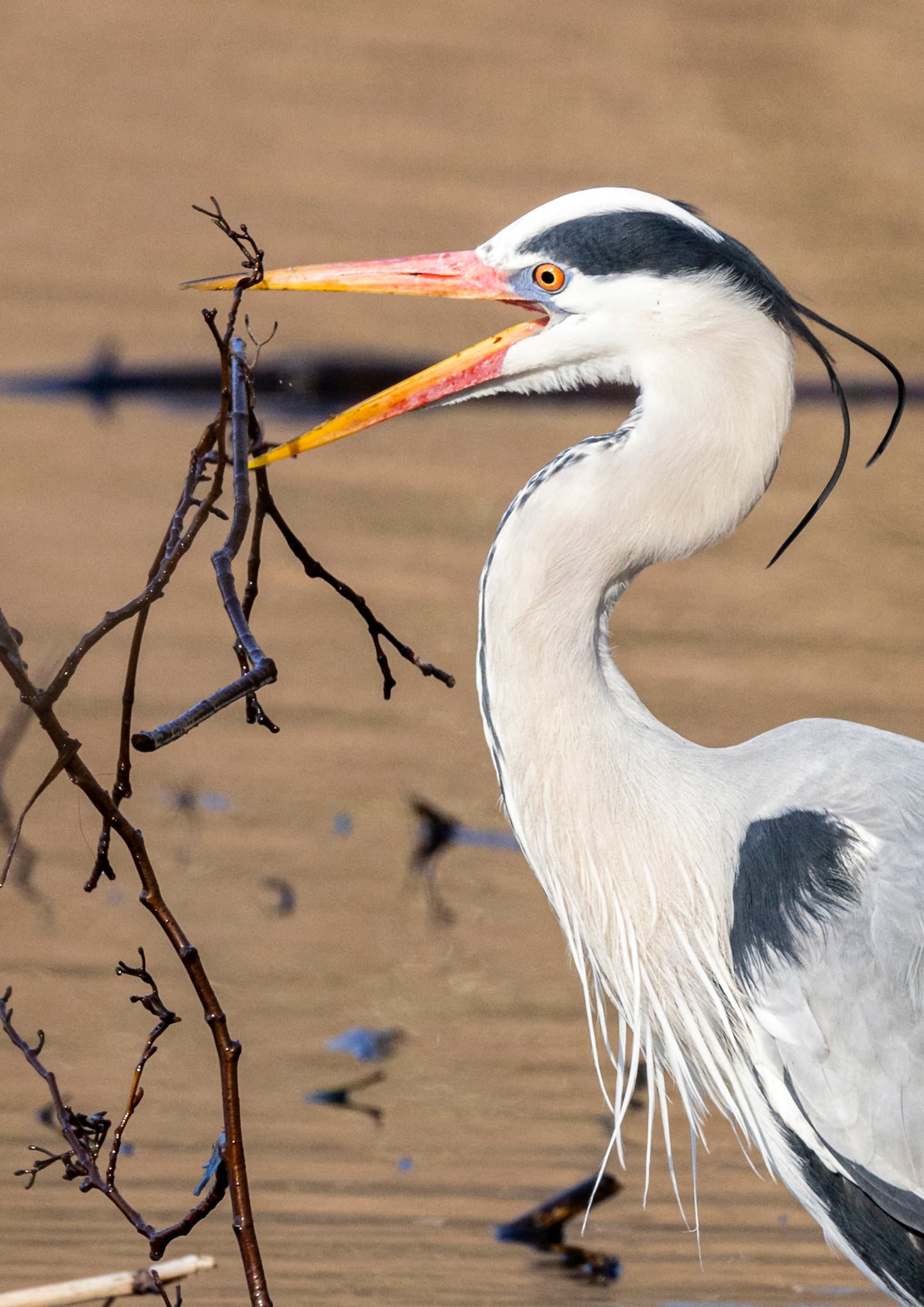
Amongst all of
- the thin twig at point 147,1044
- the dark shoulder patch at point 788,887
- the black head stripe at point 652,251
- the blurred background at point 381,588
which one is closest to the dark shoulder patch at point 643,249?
the black head stripe at point 652,251

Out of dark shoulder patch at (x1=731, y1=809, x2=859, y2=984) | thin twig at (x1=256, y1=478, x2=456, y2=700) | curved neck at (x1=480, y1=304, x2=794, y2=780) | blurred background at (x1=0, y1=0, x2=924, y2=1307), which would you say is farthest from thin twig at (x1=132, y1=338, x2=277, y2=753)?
blurred background at (x1=0, y1=0, x2=924, y2=1307)

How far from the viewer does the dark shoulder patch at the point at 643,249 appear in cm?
258

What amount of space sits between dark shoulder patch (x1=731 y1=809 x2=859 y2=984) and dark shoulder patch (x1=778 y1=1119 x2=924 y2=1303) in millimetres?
257

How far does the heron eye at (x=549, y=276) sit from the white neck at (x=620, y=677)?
0.15 m

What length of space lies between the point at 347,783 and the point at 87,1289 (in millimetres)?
2871

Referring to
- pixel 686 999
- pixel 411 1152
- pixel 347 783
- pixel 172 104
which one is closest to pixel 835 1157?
pixel 686 999

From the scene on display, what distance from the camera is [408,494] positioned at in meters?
7.31

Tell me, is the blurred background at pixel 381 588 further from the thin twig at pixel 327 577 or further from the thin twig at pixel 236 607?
the thin twig at pixel 236 607

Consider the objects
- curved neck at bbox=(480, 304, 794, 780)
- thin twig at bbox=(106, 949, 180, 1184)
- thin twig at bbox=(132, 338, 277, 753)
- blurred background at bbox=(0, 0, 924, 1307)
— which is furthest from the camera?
blurred background at bbox=(0, 0, 924, 1307)

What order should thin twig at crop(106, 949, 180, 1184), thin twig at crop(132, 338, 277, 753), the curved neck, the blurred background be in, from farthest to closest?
the blurred background < the curved neck < thin twig at crop(106, 949, 180, 1184) < thin twig at crop(132, 338, 277, 753)

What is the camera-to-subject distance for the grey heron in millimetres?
2574

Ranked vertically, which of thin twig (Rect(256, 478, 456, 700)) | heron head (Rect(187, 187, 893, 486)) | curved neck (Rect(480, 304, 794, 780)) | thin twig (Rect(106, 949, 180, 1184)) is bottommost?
thin twig (Rect(106, 949, 180, 1184))

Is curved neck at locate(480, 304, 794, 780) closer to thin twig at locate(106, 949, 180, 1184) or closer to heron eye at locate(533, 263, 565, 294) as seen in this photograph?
heron eye at locate(533, 263, 565, 294)

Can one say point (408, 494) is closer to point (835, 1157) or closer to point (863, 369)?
point (863, 369)
